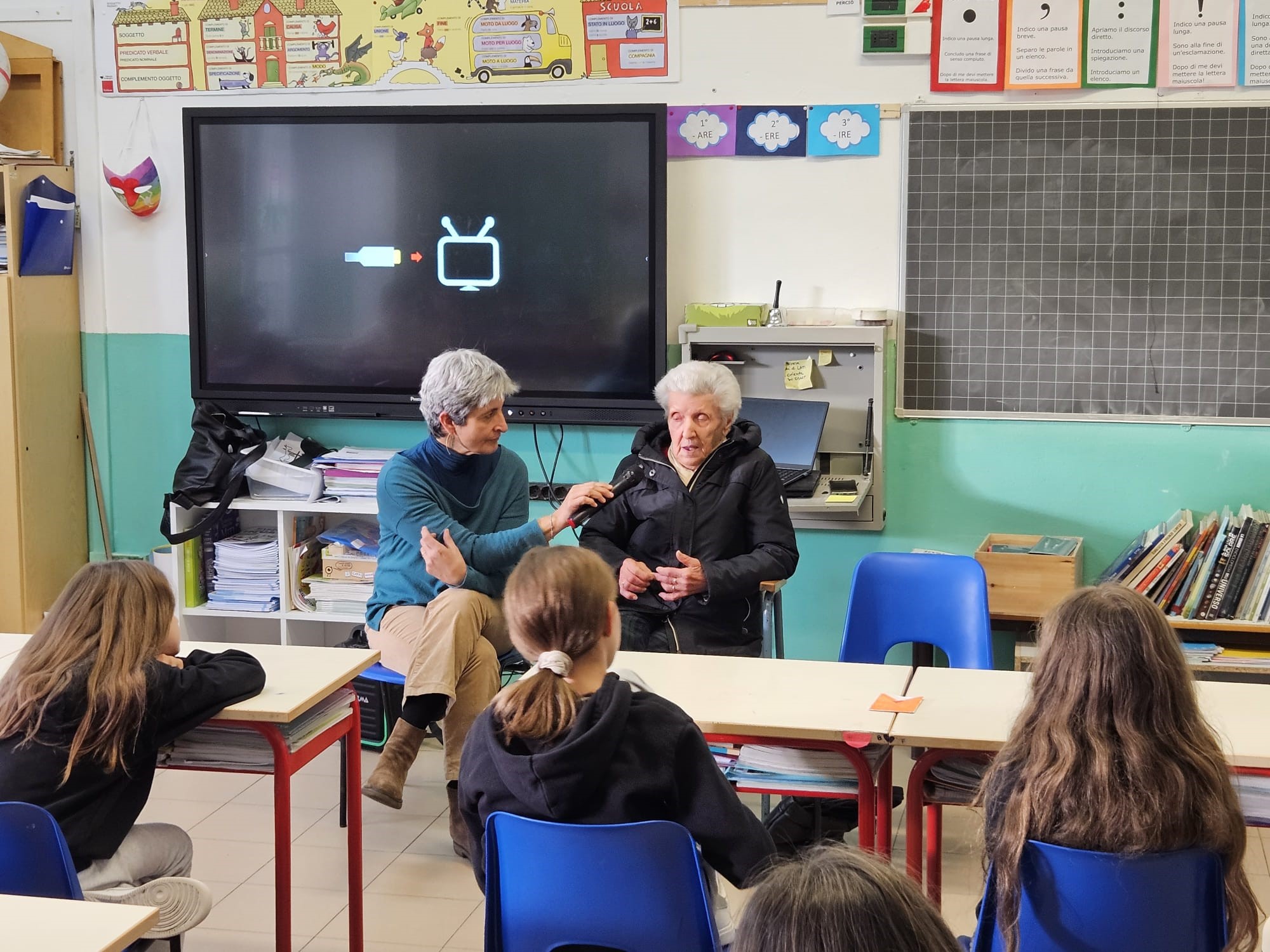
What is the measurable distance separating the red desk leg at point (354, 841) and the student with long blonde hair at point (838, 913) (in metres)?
1.91

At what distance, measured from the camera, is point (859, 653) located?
3.32 metres

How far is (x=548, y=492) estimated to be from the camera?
4.53 metres

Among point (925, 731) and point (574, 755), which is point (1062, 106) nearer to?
point (925, 731)

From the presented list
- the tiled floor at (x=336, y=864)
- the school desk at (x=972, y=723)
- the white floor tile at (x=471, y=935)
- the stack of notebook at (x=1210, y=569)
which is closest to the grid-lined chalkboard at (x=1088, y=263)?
the stack of notebook at (x=1210, y=569)

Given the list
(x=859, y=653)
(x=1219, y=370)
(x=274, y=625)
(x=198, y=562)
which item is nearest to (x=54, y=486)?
(x=198, y=562)

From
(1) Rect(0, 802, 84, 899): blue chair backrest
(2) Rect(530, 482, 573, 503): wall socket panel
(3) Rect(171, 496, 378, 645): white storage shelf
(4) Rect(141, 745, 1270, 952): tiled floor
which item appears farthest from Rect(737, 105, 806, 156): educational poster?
(1) Rect(0, 802, 84, 899): blue chair backrest

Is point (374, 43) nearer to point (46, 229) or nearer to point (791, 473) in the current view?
point (46, 229)

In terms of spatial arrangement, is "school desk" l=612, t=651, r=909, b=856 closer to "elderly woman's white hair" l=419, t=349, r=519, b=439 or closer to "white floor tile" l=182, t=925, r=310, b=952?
"elderly woman's white hair" l=419, t=349, r=519, b=439

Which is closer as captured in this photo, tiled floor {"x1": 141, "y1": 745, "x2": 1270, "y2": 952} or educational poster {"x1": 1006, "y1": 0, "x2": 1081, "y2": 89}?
tiled floor {"x1": 141, "y1": 745, "x2": 1270, "y2": 952}

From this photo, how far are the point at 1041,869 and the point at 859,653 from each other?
1628 mm

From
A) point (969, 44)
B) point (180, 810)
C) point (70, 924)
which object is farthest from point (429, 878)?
point (969, 44)

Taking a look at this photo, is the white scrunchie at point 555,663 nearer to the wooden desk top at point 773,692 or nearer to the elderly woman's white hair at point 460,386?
the wooden desk top at point 773,692

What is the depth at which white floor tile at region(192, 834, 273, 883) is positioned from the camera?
3.27 metres

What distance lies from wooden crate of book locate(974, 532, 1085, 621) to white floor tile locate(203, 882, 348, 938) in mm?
2037
